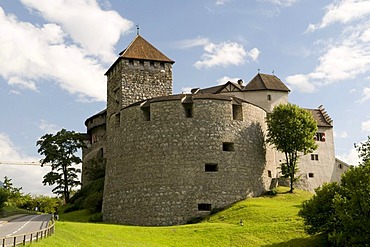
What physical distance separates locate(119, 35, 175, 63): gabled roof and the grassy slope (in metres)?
17.7

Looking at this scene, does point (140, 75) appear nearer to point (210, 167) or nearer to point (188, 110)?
point (188, 110)

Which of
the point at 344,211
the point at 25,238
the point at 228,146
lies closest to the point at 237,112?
the point at 228,146

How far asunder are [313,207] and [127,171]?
15.2 m

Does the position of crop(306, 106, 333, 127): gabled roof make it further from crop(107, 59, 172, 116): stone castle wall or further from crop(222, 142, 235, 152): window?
crop(222, 142, 235, 152): window

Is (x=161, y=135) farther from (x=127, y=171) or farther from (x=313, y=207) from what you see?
(x=313, y=207)

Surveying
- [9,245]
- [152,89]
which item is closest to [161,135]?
[152,89]

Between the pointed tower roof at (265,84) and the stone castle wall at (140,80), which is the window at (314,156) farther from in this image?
the stone castle wall at (140,80)

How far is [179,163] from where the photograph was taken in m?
35.1

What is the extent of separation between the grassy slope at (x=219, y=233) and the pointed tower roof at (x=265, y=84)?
20764mm

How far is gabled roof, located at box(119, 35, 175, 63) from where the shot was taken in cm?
4373

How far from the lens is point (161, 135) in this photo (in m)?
35.9

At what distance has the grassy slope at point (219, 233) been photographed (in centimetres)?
2452

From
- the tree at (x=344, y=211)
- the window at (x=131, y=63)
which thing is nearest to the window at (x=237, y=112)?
the window at (x=131, y=63)

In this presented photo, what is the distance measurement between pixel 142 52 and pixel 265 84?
14.3m
